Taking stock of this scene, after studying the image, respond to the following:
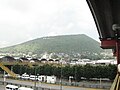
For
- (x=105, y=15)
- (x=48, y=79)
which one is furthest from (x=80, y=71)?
(x=105, y=15)

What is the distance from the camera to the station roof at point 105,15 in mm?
12812

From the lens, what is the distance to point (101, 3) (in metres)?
12.8

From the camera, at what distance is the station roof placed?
42.0 ft

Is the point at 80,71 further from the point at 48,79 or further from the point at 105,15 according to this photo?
the point at 105,15

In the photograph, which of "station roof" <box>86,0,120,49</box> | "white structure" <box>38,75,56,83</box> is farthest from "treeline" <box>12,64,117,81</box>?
"station roof" <box>86,0,120,49</box>

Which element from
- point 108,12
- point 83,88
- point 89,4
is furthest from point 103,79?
point 89,4

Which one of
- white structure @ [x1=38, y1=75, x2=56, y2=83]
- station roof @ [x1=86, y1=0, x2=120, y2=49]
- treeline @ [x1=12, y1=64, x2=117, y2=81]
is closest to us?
station roof @ [x1=86, y1=0, x2=120, y2=49]

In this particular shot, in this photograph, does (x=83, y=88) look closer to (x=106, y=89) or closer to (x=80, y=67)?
(x=106, y=89)

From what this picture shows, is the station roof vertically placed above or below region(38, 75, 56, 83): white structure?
above

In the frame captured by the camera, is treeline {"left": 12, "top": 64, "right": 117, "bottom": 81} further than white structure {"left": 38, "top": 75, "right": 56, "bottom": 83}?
No

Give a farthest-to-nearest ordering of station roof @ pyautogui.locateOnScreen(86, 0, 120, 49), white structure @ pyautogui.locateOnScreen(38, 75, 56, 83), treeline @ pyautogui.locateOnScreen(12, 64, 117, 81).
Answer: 1. white structure @ pyautogui.locateOnScreen(38, 75, 56, 83)
2. treeline @ pyautogui.locateOnScreen(12, 64, 117, 81)
3. station roof @ pyautogui.locateOnScreen(86, 0, 120, 49)

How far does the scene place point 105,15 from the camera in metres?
15.7

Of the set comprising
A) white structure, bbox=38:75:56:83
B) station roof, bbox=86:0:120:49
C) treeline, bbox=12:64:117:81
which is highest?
station roof, bbox=86:0:120:49

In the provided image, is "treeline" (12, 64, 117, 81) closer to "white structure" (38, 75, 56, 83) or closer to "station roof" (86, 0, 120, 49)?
"white structure" (38, 75, 56, 83)
